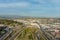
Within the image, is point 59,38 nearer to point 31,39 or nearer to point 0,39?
point 31,39

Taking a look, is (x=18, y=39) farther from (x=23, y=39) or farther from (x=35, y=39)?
(x=35, y=39)

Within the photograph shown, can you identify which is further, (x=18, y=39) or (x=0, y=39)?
(x=18, y=39)

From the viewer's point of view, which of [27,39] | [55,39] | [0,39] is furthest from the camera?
[27,39]

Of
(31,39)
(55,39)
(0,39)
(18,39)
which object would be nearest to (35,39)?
(31,39)

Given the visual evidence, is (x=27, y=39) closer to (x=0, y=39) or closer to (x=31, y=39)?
(x=31, y=39)

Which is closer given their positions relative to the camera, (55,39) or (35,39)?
(55,39)

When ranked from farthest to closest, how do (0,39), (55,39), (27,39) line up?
(27,39) → (55,39) → (0,39)

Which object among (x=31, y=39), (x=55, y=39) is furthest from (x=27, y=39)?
(x=55, y=39)
